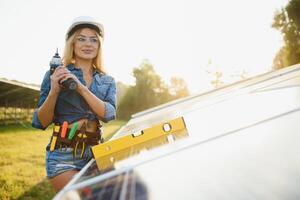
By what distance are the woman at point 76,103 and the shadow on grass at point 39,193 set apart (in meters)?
3.45

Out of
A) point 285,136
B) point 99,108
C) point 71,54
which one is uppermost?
point 71,54

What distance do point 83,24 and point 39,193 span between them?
12.9ft

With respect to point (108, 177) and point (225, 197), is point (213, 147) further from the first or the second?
point (108, 177)

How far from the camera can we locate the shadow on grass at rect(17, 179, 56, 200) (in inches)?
218

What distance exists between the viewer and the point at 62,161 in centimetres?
234

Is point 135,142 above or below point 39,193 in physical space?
above

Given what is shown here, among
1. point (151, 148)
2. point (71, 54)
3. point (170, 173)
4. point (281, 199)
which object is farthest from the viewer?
point (71, 54)

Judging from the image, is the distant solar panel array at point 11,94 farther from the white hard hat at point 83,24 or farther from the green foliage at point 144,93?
the green foliage at point 144,93

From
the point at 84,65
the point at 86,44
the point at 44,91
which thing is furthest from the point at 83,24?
the point at 44,91

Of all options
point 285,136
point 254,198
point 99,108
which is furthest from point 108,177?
point 99,108

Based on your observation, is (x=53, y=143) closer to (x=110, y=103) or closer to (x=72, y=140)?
(x=72, y=140)

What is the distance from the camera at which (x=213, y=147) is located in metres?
1.57

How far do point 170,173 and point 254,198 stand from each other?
355mm

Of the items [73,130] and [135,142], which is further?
[73,130]
